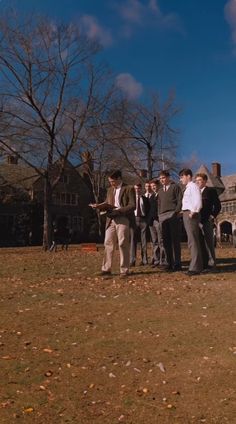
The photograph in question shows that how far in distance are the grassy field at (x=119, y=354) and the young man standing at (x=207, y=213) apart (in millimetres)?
2295

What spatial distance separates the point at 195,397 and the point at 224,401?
23cm

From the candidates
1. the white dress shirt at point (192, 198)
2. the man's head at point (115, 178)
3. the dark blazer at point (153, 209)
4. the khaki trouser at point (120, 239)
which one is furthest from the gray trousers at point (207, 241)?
the man's head at point (115, 178)

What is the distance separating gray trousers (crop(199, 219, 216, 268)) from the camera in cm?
1066

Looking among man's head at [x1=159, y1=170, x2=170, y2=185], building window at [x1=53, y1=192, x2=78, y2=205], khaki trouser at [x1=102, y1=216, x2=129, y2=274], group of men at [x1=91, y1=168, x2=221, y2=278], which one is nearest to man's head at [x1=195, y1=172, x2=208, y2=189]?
group of men at [x1=91, y1=168, x2=221, y2=278]

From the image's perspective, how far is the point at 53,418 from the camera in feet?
11.9

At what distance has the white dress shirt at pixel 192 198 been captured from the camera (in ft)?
32.0

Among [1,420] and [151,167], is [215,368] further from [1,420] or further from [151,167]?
[151,167]

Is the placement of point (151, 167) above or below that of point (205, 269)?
above

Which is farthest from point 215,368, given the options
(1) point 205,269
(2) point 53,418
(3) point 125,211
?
(1) point 205,269

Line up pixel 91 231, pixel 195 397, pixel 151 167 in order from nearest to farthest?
pixel 195 397, pixel 151 167, pixel 91 231

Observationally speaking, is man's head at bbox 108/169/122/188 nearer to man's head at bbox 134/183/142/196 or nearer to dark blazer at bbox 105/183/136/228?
dark blazer at bbox 105/183/136/228

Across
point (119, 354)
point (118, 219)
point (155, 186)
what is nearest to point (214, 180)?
point (155, 186)

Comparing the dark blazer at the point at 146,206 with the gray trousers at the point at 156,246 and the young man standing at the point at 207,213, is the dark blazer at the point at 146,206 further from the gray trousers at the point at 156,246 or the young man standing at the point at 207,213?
the young man standing at the point at 207,213

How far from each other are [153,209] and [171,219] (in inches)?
67.5
